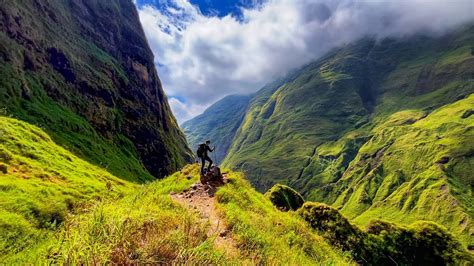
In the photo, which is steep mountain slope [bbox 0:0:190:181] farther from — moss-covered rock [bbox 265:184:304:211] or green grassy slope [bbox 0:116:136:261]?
moss-covered rock [bbox 265:184:304:211]

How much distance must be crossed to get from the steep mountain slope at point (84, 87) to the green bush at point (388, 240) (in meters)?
55.2

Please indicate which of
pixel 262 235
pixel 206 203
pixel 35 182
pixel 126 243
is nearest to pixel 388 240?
pixel 206 203

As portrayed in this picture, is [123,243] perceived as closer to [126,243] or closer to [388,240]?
[126,243]

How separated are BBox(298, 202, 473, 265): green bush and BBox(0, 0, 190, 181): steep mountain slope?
181ft

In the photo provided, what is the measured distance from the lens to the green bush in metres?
31.4

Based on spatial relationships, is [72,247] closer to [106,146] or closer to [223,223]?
[223,223]

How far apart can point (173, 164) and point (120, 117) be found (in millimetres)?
34827

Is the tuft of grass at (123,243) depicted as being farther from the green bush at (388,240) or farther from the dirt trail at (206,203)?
the green bush at (388,240)

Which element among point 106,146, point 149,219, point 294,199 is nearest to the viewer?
point 149,219

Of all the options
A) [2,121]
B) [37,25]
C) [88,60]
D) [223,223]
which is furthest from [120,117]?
[223,223]

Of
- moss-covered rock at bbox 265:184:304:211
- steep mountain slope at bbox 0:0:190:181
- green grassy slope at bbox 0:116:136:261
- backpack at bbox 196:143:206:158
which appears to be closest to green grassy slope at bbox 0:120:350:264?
green grassy slope at bbox 0:116:136:261

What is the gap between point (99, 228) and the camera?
24.0ft

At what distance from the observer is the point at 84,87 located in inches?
5039

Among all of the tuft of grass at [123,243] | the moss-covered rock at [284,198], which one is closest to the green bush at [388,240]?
the moss-covered rock at [284,198]
